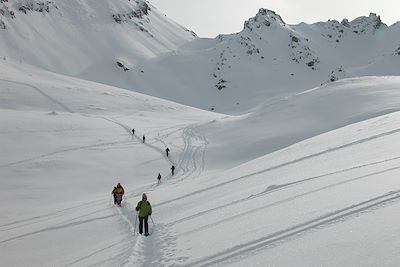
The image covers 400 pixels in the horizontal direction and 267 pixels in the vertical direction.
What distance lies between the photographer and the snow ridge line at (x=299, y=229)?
9.45 meters

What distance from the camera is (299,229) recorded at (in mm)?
9828

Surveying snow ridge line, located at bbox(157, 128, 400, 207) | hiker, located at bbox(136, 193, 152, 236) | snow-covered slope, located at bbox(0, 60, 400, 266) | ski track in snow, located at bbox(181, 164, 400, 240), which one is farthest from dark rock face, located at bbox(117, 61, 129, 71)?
ski track in snow, located at bbox(181, 164, 400, 240)

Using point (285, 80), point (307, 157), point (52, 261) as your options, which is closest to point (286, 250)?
point (52, 261)

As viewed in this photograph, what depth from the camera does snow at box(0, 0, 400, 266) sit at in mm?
9719

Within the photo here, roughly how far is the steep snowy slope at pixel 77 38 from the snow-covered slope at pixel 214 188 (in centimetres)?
9321

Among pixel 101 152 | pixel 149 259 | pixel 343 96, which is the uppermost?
pixel 343 96

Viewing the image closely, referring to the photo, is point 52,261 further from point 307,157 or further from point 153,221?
point 307,157

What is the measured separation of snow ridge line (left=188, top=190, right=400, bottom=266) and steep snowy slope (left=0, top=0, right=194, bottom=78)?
135647 millimetres

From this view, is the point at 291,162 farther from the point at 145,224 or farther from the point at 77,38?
the point at 77,38

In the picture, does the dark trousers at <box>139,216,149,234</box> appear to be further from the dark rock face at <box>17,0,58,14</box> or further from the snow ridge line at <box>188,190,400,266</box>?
the dark rock face at <box>17,0,58,14</box>

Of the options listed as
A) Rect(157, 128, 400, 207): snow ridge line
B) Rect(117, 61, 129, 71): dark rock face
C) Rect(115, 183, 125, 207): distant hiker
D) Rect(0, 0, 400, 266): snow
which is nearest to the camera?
Rect(0, 0, 400, 266): snow

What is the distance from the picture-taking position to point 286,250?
28.7ft

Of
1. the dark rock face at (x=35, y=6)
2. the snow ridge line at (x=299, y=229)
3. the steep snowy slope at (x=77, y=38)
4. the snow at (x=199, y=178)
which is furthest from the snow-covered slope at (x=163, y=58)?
the snow ridge line at (x=299, y=229)

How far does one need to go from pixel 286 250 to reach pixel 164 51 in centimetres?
17796
